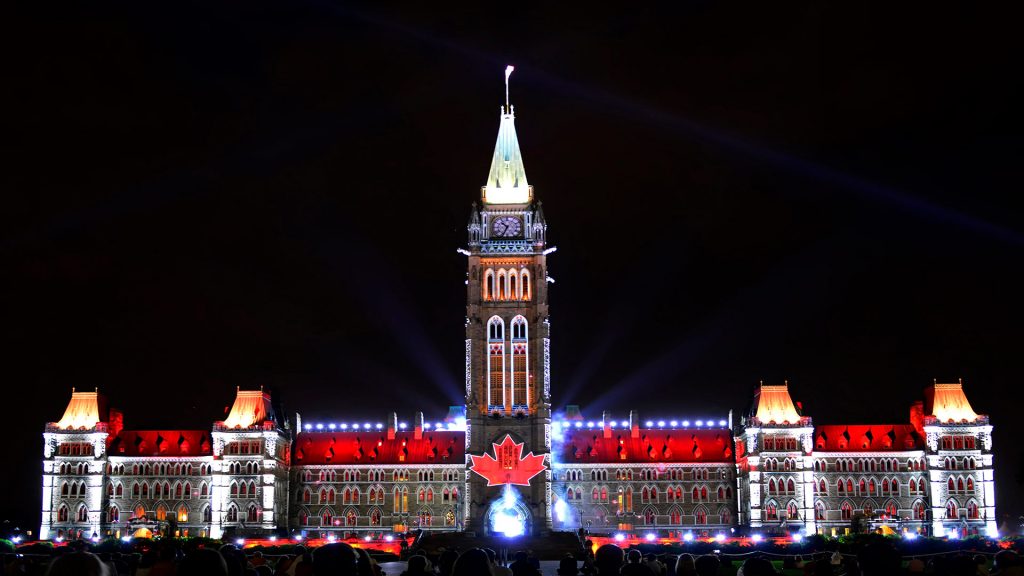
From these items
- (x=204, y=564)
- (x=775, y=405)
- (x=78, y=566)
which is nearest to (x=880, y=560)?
(x=204, y=564)

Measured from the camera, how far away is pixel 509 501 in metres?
118

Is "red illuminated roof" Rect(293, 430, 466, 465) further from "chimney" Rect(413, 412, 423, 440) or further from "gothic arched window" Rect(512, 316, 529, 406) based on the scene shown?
"gothic arched window" Rect(512, 316, 529, 406)

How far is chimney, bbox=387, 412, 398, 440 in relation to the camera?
134500 millimetres

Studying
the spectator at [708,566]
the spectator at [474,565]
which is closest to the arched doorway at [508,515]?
the spectator at [708,566]

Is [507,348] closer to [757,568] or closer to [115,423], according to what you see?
[115,423]

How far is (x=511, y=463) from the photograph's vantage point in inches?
4685

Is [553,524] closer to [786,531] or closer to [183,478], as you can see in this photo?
[786,531]

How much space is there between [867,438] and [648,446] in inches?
888

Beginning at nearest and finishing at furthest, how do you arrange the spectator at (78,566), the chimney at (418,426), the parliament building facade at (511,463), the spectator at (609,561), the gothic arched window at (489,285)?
the spectator at (78,566), the spectator at (609,561), the parliament building facade at (511,463), the gothic arched window at (489,285), the chimney at (418,426)

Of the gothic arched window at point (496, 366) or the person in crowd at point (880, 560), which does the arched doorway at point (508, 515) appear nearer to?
the gothic arched window at point (496, 366)

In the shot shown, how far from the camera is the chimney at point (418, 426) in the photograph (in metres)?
134

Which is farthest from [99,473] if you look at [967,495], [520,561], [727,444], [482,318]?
[520,561]

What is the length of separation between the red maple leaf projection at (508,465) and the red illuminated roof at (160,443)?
98.5 ft

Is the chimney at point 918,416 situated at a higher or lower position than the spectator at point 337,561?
higher
